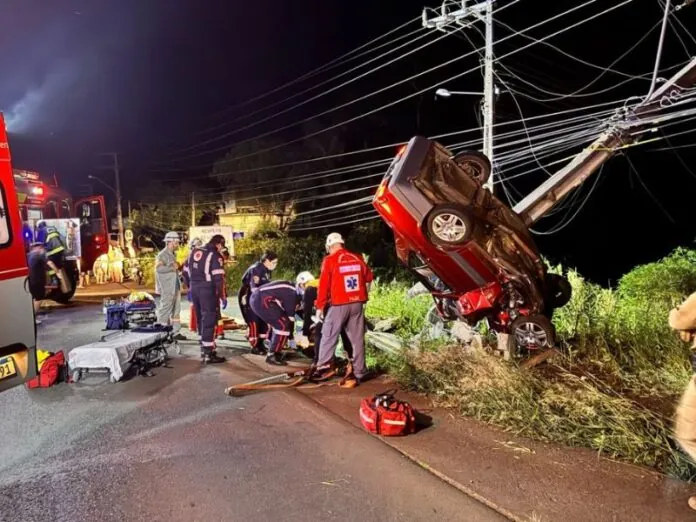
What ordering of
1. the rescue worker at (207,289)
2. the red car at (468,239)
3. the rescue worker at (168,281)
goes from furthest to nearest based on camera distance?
the rescue worker at (168,281) → the rescue worker at (207,289) → the red car at (468,239)

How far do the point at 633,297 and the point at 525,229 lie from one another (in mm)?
3755

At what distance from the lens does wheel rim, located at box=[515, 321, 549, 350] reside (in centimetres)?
554

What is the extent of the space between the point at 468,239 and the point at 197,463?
323cm

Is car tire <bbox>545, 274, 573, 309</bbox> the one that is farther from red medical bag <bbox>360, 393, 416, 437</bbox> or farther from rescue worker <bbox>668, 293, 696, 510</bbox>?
rescue worker <bbox>668, 293, 696, 510</bbox>

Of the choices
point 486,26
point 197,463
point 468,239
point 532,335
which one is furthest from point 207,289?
point 486,26

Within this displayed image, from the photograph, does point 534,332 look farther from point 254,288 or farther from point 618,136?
point 254,288

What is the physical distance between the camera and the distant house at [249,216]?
1168 inches

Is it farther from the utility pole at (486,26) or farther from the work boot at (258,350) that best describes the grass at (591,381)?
the utility pole at (486,26)

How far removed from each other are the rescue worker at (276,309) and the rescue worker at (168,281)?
2332mm

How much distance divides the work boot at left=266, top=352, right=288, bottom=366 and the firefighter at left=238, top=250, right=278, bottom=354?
2.02 ft

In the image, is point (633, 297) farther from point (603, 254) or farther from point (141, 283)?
point (603, 254)

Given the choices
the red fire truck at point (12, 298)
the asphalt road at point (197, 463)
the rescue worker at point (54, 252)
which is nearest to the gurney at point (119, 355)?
the asphalt road at point (197, 463)

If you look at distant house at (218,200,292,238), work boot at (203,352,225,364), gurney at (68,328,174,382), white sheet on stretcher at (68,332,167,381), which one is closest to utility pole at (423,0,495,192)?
work boot at (203,352,225,364)

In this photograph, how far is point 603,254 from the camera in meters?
32.8
